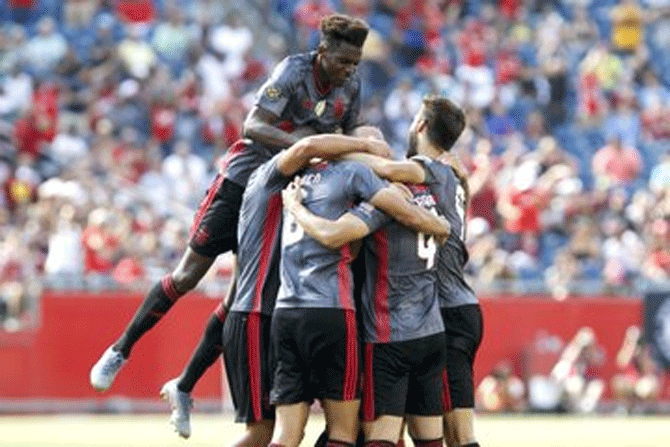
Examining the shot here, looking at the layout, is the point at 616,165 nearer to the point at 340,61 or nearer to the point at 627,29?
the point at 627,29

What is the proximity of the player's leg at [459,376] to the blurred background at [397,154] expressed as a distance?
8.87 meters

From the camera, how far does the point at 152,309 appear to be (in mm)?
13375

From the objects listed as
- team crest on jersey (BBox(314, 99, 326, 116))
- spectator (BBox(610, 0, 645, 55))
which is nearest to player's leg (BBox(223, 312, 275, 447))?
team crest on jersey (BBox(314, 99, 326, 116))

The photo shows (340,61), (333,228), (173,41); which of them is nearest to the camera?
(333,228)

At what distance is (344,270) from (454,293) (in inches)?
39.9

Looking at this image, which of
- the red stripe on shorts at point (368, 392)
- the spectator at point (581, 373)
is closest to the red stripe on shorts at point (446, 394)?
the red stripe on shorts at point (368, 392)

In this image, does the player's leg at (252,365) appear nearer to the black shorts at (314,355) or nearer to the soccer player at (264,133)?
the black shorts at (314,355)

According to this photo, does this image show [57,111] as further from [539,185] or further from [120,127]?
[539,185]

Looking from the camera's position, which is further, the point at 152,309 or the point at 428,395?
the point at 152,309

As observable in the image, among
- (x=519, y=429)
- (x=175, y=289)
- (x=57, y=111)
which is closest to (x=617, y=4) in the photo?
(x=57, y=111)

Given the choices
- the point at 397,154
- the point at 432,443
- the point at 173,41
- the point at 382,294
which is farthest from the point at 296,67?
the point at 173,41

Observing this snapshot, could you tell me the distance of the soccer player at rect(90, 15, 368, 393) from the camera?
1220 centimetres

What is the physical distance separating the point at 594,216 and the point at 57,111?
5748mm

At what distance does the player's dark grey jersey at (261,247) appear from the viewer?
40.0ft
